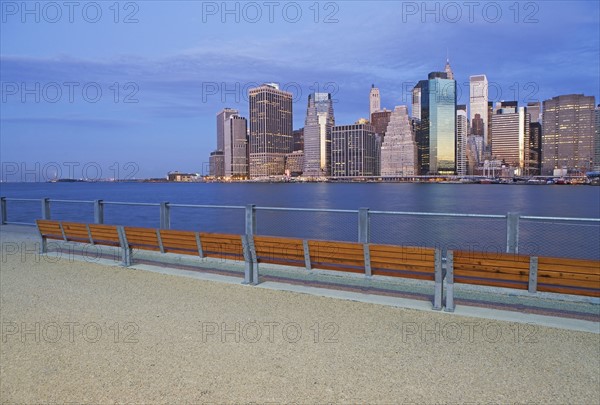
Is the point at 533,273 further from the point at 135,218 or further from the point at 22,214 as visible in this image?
the point at 22,214

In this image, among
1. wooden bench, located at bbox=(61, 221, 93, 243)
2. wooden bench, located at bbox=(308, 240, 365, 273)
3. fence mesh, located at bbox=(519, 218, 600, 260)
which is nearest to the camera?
wooden bench, located at bbox=(308, 240, 365, 273)

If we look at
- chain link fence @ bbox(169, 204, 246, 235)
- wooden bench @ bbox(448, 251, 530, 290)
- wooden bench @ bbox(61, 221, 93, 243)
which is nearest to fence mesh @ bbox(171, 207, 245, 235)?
chain link fence @ bbox(169, 204, 246, 235)

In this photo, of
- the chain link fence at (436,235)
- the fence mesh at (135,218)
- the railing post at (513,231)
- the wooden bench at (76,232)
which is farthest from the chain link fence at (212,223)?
the railing post at (513,231)

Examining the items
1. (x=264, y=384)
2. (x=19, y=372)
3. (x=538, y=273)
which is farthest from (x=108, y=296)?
(x=538, y=273)

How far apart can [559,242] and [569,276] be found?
99.8 feet

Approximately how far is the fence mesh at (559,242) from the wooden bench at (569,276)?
14867 mm

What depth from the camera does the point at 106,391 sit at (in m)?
4.03

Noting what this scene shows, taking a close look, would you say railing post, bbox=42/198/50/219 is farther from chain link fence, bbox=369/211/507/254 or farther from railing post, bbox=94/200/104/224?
chain link fence, bbox=369/211/507/254

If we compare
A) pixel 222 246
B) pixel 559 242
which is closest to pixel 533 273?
pixel 222 246

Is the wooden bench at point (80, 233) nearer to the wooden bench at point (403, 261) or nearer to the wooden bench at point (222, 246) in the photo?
the wooden bench at point (222, 246)

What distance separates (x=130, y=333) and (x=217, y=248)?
283 cm

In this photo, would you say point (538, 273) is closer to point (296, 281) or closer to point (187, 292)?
point (296, 281)

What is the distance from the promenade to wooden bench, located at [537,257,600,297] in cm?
39

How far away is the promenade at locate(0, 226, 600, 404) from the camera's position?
3.98 metres
